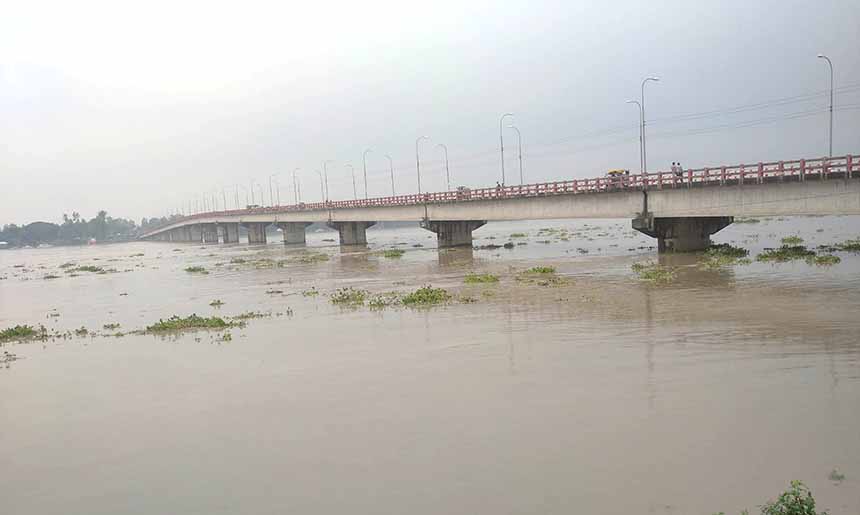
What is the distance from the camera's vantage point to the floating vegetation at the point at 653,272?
94.4 ft

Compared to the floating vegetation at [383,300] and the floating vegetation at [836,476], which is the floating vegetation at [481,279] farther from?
the floating vegetation at [836,476]

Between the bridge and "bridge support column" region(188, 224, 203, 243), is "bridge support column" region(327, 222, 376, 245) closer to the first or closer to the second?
the bridge

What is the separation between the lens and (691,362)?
1395 centimetres

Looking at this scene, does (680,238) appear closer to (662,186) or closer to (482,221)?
(662,186)

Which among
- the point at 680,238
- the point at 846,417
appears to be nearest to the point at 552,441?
the point at 846,417

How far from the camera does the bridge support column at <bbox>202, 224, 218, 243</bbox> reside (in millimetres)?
162688

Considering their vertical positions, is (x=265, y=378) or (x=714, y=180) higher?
(x=714, y=180)

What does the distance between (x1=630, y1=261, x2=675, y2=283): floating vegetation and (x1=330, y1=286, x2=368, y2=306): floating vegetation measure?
1225cm

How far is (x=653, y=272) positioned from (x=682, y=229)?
1138 cm

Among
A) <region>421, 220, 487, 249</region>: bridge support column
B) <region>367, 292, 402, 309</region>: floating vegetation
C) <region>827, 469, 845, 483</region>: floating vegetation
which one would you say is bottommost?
<region>367, 292, 402, 309</region>: floating vegetation

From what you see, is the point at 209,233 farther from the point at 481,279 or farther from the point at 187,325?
the point at 187,325

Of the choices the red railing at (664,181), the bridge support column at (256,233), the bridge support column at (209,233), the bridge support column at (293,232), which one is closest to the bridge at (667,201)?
the red railing at (664,181)

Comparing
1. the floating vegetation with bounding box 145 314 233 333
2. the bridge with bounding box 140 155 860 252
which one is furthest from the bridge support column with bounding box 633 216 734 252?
the floating vegetation with bounding box 145 314 233 333

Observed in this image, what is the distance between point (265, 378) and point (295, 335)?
548 cm
